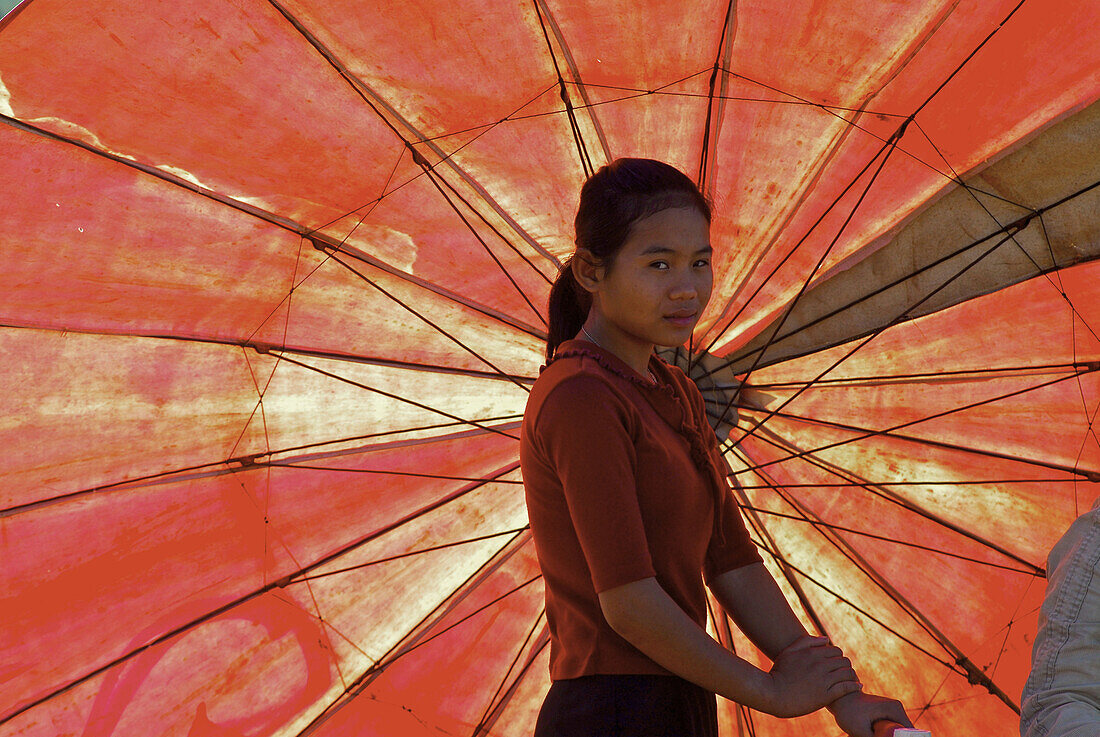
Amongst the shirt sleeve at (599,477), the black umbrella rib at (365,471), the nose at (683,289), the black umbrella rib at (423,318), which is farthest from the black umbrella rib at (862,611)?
the shirt sleeve at (599,477)

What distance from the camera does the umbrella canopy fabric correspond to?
251cm

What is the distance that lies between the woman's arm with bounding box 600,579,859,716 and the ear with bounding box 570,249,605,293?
1.94ft

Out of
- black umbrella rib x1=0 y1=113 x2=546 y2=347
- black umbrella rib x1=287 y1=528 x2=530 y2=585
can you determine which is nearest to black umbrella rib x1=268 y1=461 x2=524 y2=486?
black umbrella rib x1=287 y1=528 x2=530 y2=585

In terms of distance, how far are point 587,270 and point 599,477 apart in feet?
1.60

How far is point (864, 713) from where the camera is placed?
1.58 meters

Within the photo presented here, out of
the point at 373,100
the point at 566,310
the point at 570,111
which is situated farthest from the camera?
the point at 570,111

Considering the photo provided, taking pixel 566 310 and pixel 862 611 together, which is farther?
pixel 862 611

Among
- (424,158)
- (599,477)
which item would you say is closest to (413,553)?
(424,158)

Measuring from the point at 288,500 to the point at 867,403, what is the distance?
2156mm

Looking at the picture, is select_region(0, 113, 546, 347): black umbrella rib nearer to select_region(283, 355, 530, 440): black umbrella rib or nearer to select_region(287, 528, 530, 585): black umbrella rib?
select_region(283, 355, 530, 440): black umbrella rib

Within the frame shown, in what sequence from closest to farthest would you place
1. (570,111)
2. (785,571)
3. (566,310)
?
(566,310) → (570,111) → (785,571)

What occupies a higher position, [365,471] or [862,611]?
[365,471]

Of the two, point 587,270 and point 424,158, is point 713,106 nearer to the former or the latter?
point 424,158

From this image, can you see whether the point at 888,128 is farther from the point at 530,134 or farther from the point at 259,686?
the point at 259,686
